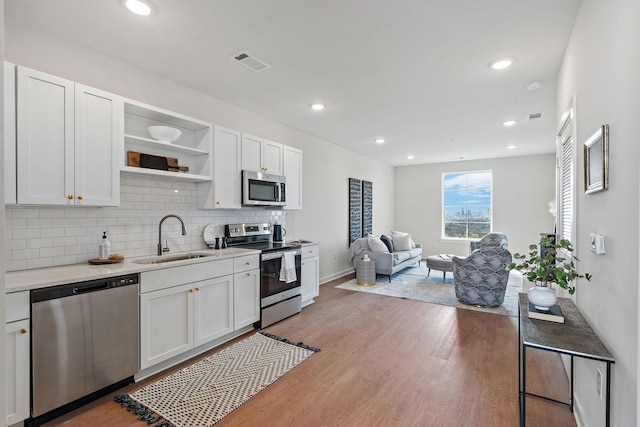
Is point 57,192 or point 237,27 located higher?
point 237,27

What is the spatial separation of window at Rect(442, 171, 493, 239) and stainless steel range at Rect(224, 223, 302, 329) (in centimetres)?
565

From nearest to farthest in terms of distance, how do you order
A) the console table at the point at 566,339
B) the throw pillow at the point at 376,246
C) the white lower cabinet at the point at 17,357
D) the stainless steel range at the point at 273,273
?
the console table at the point at 566,339 < the white lower cabinet at the point at 17,357 < the stainless steel range at the point at 273,273 < the throw pillow at the point at 376,246

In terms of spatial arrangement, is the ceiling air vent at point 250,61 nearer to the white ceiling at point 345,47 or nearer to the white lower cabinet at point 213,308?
the white ceiling at point 345,47

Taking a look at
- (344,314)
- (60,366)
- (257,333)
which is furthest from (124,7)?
(344,314)

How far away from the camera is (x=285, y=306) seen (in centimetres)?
379

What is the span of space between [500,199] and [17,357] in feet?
27.9

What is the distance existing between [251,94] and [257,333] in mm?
2708

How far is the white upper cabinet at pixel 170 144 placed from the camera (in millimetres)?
2760

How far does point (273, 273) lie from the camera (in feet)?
12.0

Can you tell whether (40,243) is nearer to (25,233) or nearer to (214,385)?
(25,233)

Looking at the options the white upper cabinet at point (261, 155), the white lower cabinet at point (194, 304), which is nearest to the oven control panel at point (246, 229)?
the white lower cabinet at point (194, 304)

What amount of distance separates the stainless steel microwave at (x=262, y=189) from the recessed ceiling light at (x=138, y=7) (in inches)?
71.0

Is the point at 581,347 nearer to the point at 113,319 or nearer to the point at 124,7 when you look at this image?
the point at 113,319

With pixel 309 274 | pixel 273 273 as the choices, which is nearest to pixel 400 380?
pixel 273 273
